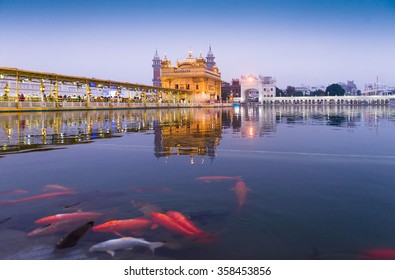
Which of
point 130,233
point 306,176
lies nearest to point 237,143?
point 306,176

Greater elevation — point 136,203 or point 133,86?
point 133,86

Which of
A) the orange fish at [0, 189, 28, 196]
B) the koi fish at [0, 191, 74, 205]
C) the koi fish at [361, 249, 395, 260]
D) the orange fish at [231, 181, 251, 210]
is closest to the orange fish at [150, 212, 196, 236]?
the orange fish at [231, 181, 251, 210]

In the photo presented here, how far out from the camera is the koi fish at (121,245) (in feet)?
11.9

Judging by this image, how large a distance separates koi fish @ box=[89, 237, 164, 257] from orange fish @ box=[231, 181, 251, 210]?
1.73m

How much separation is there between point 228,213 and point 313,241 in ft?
4.15

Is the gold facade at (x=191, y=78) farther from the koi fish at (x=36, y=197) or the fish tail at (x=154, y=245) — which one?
the fish tail at (x=154, y=245)

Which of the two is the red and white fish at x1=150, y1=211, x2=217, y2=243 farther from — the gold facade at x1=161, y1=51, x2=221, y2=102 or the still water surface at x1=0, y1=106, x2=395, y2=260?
the gold facade at x1=161, y1=51, x2=221, y2=102

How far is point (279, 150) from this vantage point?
10.7 m

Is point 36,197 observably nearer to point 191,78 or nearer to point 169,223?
point 169,223

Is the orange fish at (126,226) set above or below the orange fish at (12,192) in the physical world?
below

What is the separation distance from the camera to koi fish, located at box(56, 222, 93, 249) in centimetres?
375

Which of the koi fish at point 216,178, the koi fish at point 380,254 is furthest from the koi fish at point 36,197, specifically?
the koi fish at point 380,254

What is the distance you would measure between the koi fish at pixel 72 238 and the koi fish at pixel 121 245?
0.27 m

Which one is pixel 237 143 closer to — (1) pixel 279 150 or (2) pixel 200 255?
(1) pixel 279 150
